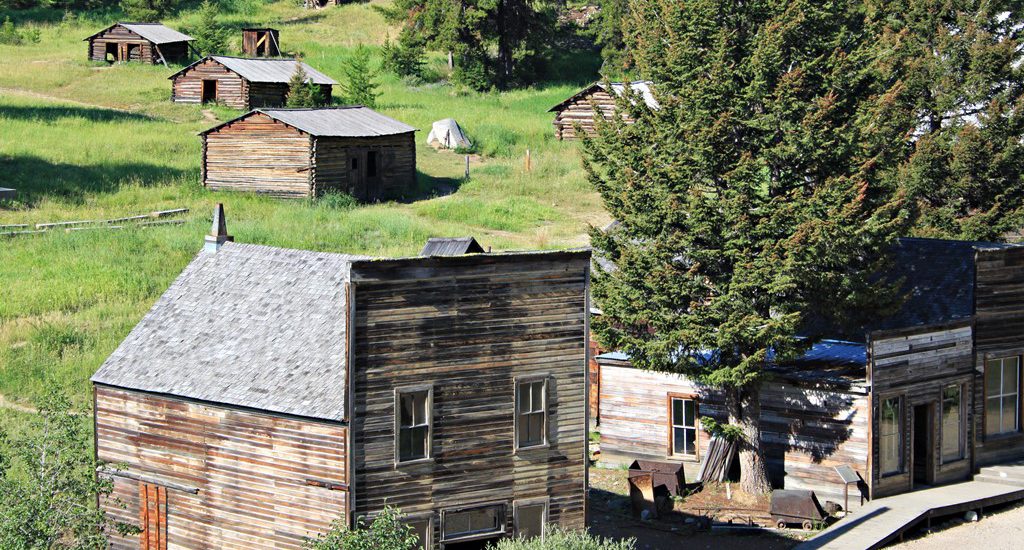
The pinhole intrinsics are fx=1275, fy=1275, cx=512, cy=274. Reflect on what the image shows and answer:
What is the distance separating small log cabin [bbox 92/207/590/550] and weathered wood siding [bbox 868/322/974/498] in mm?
7596

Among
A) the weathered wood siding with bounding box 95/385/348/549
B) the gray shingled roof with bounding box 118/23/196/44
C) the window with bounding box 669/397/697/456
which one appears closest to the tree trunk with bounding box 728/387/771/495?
the window with bounding box 669/397/697/456

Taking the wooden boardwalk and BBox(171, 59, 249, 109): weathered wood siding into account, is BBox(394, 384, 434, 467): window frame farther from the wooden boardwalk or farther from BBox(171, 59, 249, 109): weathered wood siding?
BBox(171, 59, 249, 109): weathered wood siding

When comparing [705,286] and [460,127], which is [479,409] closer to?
[705,286]

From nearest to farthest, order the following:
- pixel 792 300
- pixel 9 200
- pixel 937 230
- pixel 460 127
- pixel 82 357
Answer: pixel 792 300 < pixel 82 357 < pixel 937 230 < pixel 9 200 < pixel 460 127

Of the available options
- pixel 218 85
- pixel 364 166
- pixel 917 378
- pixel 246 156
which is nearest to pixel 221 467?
pixel 917 378

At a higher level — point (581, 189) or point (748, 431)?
point (581, 189)

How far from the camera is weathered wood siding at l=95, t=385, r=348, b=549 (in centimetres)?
2183

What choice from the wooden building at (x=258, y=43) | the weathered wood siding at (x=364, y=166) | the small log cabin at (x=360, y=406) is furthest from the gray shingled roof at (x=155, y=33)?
the small log cabin at (x=360, y=406)

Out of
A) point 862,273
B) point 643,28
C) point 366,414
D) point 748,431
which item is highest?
point 643,28

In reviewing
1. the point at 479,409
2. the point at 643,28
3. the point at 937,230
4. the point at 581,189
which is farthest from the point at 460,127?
the point at 479,409

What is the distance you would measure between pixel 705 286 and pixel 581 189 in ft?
101

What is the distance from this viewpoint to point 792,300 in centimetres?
2662

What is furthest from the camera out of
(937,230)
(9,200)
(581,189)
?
(581,189)

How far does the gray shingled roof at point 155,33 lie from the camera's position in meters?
78.4
